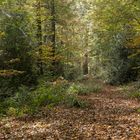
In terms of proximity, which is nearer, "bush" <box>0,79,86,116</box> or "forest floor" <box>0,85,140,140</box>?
"forest floor" <box>0,85,140,140</box>

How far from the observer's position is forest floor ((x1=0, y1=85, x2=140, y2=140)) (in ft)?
36.7

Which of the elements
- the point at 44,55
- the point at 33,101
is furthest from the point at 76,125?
the point at 44,55

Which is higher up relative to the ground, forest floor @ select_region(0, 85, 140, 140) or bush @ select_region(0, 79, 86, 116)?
bush @ select_region(0, 79, 86, 116)

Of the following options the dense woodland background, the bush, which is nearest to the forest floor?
the bush

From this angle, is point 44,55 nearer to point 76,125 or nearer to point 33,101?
point 33,101

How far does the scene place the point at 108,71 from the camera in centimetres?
3431

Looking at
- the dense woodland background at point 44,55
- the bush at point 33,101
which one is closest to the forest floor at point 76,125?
the bush at point 33,101

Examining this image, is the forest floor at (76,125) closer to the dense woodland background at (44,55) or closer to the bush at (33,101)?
the bush at (33,101)

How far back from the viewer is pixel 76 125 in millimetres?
12812

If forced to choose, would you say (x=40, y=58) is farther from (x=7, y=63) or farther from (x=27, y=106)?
(x=27, y=106)

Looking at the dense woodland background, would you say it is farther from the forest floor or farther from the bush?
the forest floor

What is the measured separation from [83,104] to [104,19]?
33.3ft

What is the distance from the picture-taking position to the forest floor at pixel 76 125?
11.2m

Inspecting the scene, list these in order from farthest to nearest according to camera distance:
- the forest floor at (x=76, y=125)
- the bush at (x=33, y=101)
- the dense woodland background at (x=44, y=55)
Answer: the dense woodland background at (x=44, y=55) < the bush at (x=33, y=101) < the forest floor at (x=76, y=125)
